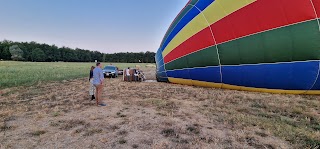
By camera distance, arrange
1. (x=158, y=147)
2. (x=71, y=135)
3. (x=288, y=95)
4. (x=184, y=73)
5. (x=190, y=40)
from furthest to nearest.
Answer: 1. (x=184, y=73)
2. (x=190, y=40)
3. (x=288, y=95)
4. (x=71, y=135)
5. (x=158, y=147)

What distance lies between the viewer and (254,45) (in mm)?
7547

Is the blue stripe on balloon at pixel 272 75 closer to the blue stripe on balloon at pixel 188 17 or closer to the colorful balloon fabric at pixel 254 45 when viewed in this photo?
the colorful balloon fabric at pixel 254 45

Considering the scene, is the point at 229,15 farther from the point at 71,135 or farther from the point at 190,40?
the point at 71,135

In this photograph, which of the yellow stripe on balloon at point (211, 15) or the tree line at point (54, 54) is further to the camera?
the tree line at point (54, 54)

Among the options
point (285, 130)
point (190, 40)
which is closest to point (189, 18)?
point (190, 40)

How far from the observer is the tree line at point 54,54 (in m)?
71.6

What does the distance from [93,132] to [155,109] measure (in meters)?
2.06

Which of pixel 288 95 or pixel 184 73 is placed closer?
pixel 288 95

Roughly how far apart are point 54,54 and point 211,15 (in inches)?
3215

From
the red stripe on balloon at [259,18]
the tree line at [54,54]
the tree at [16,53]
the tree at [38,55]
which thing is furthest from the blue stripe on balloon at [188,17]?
the tree at [38,55]

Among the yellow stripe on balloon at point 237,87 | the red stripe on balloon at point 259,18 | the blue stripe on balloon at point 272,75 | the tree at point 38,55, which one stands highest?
the tree at point 38,55

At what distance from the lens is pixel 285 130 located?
4.31m

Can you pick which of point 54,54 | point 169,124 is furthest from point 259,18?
point 54,54

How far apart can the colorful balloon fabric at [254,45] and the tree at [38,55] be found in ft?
242
